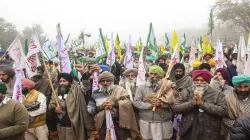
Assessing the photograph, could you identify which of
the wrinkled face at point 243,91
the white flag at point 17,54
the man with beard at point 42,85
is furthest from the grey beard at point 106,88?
the wrinkled face at point 243,91

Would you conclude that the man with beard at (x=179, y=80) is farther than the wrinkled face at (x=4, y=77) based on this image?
Yes

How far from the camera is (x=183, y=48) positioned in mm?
10039

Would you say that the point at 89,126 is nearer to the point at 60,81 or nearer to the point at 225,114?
the point at 60,81

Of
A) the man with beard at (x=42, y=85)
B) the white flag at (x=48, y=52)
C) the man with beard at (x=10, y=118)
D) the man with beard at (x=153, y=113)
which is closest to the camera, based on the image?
the man with beard at (x=10, y=118)

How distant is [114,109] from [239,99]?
6.14ft

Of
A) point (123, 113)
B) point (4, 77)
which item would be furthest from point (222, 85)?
point (4, 77)

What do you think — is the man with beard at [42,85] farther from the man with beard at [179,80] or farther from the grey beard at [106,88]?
the man with beard at [179,80]

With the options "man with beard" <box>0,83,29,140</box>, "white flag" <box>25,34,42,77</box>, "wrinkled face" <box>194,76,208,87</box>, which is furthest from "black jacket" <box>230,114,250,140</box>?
"white flag" <box>25,34,42,77</box>

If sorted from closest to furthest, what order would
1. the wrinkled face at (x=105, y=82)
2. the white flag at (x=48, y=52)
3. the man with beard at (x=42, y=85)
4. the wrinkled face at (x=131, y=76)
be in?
the wrinkled face at (x=105, y=82)
the man with beard at (x=42, y=85)
the wrinkled face at (x=131, y=76)
the white flag at (x=48, y=52)

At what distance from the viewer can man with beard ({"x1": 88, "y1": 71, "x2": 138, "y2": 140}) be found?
→ 160 inches

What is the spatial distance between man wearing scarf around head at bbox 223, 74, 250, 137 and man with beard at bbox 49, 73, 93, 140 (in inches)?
88.0

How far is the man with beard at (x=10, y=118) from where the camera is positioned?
2.98 metres

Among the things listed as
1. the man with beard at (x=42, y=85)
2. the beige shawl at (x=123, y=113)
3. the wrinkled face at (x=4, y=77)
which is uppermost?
the wrinkled face at (x=4, y=77)

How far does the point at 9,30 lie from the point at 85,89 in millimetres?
43076
